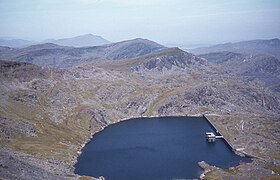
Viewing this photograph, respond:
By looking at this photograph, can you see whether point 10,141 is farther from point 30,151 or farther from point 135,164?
point 135,164

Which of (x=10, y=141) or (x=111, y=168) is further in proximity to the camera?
(x=10, y=141)

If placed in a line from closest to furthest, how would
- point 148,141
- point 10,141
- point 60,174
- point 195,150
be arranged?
point 60,174 < point 10,141 < point 195,150 < point 148,141

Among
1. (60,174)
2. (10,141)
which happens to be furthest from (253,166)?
(10,141)

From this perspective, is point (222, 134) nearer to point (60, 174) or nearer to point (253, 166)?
point (253, 166)

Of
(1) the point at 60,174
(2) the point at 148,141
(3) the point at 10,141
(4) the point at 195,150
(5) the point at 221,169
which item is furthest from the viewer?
(2) the point at 148,141

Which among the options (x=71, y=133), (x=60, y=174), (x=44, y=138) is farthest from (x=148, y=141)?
(x=60, y=174)

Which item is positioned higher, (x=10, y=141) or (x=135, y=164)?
(x=10, y=141)
